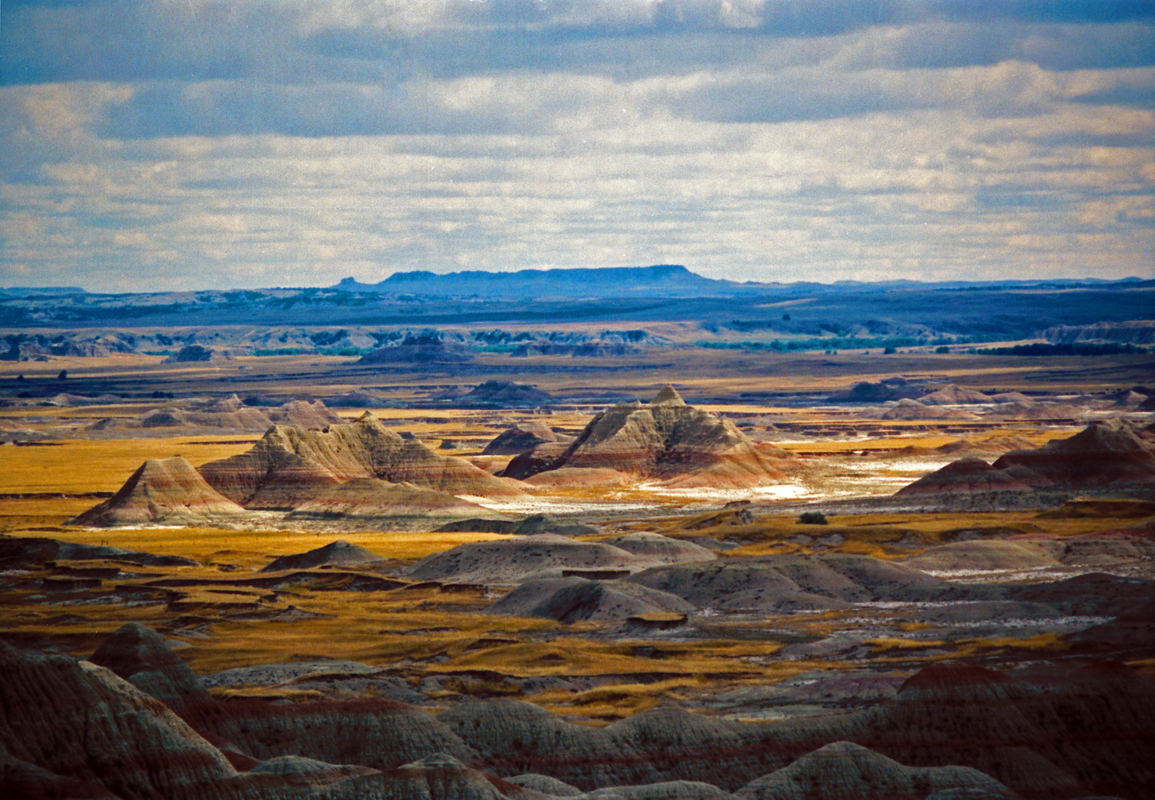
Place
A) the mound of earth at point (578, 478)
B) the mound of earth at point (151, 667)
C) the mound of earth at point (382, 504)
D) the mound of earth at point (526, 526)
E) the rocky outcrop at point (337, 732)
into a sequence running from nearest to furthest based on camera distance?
the rocky outcrop at point (337, 732) < the mound of earth at point (151, 667) < the mound of earth at point (526, 526) < the mound of earth at point (382, 504) < the mound of earth at point (578, 478)

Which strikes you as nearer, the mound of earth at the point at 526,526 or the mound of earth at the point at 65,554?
the mound of earth at the point at 65,554

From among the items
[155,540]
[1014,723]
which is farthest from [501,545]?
[1014,723]

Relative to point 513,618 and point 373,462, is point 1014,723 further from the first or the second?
point 373,462

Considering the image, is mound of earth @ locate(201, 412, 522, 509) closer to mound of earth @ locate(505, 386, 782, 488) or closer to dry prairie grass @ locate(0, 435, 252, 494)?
mound of earth @ locate(505, 386, 782, 488)

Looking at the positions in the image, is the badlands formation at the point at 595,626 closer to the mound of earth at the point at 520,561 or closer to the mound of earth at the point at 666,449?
the mound of earth at the point at 520,561

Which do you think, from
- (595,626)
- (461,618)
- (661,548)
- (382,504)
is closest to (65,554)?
(382,504)

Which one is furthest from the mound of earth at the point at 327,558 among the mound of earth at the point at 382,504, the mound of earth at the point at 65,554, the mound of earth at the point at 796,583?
the mound of earth at the point at 796,583

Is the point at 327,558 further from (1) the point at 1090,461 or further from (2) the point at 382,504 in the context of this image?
(1) the point at 1090,461
